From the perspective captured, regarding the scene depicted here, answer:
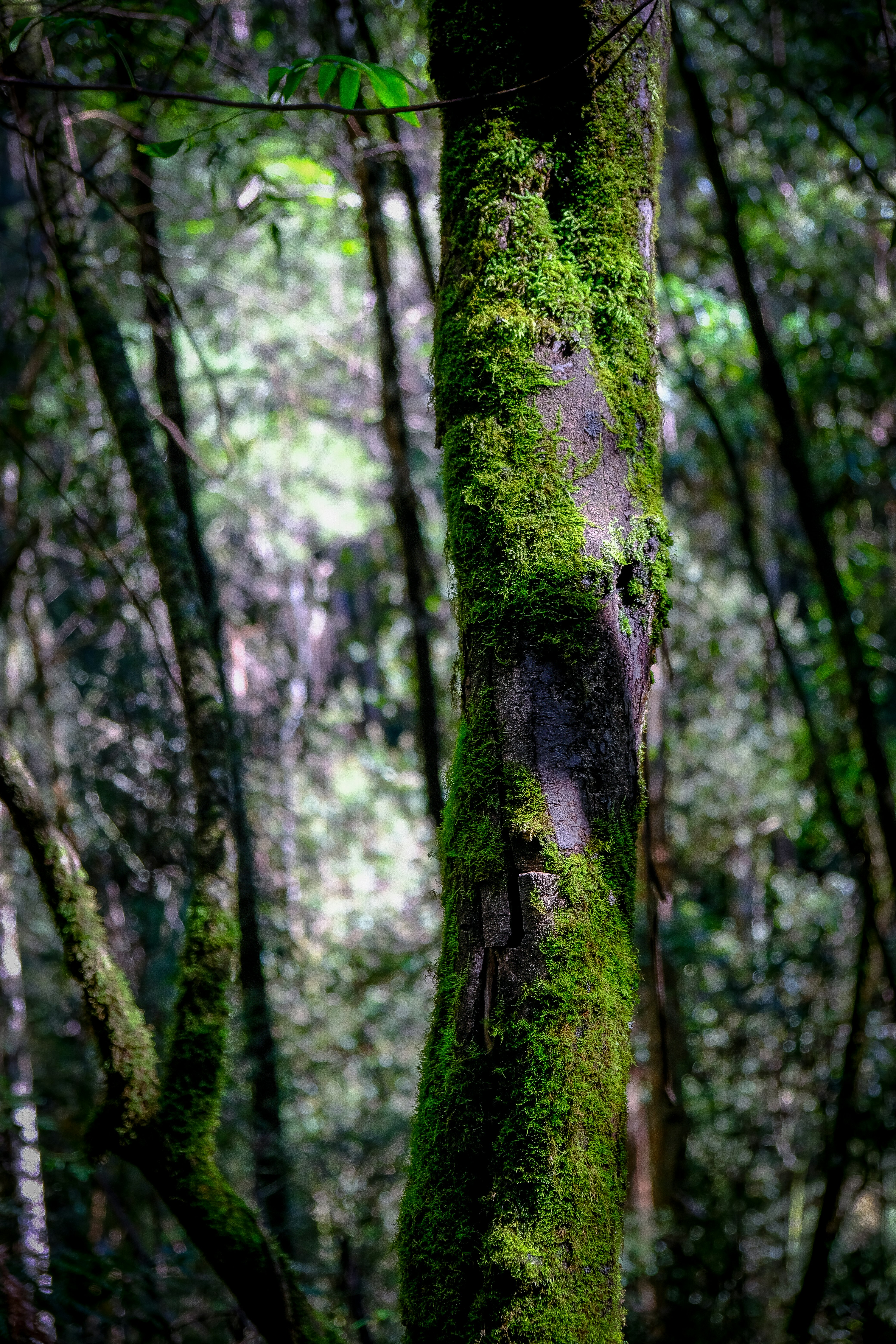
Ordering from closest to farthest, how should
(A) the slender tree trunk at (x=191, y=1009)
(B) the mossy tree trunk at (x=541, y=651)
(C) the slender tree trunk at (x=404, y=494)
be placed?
(B) the mossy tree trunk at (x=541, y=651) → (A) the slender tree trunk at (x=191, y=1009) → (C) the slender tree trunk at (x=404, y=494)

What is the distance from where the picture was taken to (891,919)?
15.0 feet

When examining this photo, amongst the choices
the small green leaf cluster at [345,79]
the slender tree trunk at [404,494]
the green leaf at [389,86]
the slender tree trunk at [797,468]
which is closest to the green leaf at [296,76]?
the small green leaf cluster at [345,79]

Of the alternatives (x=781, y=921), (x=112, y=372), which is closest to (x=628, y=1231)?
(x=781, y=921)

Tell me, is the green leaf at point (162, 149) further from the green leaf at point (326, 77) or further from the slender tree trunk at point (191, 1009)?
the slender tree trunk at point (191, 1009)

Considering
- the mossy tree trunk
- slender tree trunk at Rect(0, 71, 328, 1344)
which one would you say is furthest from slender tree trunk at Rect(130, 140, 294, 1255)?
the mossy tree trunk

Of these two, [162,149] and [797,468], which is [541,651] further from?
[797,468]

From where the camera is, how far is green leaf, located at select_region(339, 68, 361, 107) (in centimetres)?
153

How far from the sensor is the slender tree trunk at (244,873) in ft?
9.82

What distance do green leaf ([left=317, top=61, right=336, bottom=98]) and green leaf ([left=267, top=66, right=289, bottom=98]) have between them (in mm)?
58

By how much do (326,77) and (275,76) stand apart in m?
0.11

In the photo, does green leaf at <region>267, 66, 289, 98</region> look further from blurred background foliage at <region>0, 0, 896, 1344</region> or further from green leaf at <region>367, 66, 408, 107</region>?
blurred background foliage at <region>0, 0, 896, 1344</region>

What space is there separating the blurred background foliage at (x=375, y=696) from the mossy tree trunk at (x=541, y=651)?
0.77ft

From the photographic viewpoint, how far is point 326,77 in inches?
Result: 59.9

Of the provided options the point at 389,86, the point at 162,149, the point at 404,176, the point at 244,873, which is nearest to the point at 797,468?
the point at 389,86
